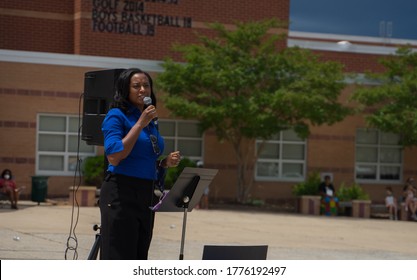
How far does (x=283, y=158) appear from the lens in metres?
29.6

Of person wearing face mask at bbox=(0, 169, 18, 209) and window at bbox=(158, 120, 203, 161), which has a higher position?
window at bbox=(158, 120, 203, 161)

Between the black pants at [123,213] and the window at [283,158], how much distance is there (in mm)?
22729

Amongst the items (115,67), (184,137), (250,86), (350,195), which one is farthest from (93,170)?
(350,195)

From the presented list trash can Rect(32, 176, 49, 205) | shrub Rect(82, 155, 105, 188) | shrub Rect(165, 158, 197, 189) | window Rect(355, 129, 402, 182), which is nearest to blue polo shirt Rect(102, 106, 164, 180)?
shrub Rect(165, 158, 197, 189)

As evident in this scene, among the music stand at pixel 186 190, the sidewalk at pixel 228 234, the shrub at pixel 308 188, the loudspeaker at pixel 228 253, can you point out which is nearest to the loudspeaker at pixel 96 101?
the music stand at pixel 186 190

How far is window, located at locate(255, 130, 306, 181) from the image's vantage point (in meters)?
29.5

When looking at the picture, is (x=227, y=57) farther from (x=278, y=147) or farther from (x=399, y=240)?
(x=399, y=240)

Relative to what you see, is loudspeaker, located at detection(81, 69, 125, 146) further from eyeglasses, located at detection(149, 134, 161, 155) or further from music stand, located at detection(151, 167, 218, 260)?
eyeglasses, located at detection(149, 134, 161, 155)

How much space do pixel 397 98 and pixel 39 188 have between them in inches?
414

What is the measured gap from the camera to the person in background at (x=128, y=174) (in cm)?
662

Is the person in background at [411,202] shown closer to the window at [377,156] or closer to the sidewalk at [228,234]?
the sidewalk at [228,234]

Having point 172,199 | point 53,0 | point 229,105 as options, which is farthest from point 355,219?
point 172,199

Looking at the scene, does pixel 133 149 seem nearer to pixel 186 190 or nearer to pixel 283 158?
pixel 186 190

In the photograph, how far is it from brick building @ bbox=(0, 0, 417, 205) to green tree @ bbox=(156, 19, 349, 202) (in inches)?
77.6
